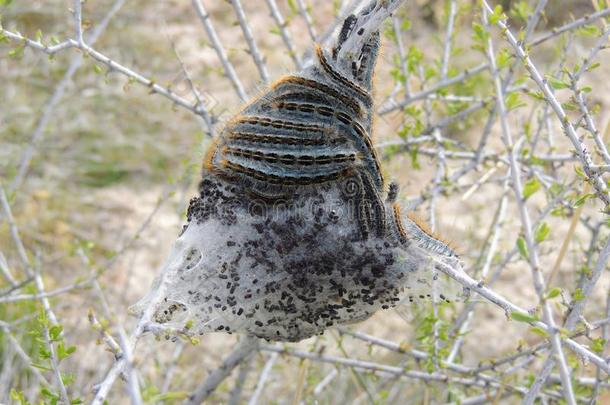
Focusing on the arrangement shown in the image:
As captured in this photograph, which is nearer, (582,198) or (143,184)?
(582,198)

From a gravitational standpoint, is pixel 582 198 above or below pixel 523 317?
above

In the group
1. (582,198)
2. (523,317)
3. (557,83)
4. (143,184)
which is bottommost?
(523,317)

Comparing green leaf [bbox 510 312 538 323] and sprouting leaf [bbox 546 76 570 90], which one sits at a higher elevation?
sprouting leaf [bbox 546 76 570 90]

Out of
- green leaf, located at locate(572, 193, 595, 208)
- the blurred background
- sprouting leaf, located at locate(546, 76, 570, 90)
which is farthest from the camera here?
the blurred background

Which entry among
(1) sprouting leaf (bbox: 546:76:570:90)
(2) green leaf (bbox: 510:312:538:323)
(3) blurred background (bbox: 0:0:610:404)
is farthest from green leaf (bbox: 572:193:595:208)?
(3) blurred background (bbox: 0:0:610:404)

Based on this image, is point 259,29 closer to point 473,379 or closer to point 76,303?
point 76,303

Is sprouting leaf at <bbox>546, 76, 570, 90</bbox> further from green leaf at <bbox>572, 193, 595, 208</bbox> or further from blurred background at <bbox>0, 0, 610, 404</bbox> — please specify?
blurred background at <bbox>0, 0, 610, 404</bbox>

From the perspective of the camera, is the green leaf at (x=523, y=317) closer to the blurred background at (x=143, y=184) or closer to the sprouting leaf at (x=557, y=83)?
the sprouting leaf at (x=557, y=83)

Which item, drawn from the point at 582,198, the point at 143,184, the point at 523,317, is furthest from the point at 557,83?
the point at 143,184

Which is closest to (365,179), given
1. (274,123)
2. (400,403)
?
Result: (274,123)

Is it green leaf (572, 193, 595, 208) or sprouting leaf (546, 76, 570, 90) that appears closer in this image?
green leaf (572, 193, 595, 208)

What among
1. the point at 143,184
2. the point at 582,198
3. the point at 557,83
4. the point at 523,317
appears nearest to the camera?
the point at 523,317

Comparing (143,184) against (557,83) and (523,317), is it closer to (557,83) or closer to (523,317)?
(557,83)

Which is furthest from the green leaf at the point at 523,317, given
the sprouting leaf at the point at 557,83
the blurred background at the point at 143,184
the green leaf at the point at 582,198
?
the blurred background at the point at 143,184
